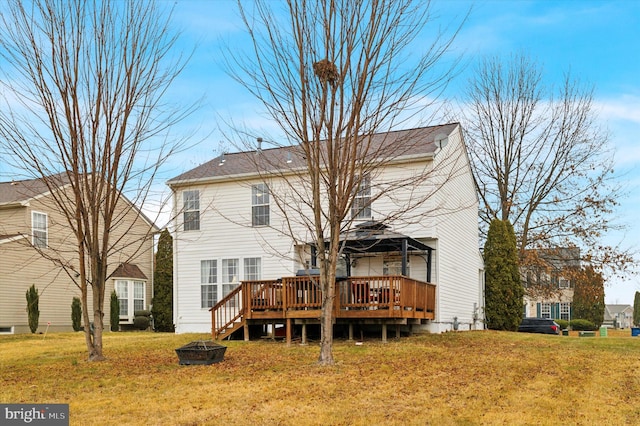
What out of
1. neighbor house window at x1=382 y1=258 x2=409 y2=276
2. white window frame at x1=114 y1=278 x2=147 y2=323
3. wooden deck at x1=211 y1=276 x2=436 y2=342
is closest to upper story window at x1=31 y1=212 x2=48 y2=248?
white window frame at x1=114 y1=278 x2=147 y2=323

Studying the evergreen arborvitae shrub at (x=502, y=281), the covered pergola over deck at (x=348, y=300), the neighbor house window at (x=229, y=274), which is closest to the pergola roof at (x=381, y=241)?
the covered pergola over deck at (x=348, y=300)

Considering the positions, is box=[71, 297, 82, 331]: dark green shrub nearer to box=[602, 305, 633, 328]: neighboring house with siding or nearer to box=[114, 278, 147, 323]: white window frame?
box=[114, 278, 147, 323]: white window frame

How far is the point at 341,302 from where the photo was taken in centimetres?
1706

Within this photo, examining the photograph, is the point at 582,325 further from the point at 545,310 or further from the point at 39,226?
the point at 39,226

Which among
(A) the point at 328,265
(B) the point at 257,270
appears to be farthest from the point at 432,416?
(B) the point at 257,270

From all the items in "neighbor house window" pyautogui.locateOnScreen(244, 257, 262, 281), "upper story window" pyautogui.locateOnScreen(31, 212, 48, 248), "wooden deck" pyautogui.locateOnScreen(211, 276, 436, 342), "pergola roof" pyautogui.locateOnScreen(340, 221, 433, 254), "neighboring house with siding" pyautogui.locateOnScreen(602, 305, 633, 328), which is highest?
"upper story window" pyautogui.locateOnScreen(31, 212, 48, 248)

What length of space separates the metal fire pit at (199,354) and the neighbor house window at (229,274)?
8.62 m

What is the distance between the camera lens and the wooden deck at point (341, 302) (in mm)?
16781

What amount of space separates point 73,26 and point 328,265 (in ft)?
22.9

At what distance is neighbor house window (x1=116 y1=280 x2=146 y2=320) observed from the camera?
107 ft

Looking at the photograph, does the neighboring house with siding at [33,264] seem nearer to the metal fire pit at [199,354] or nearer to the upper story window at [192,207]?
the upper story window at [192,207]

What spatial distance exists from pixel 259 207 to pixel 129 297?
544 inches

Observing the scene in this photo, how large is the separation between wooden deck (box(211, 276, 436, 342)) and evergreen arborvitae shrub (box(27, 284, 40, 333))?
12866mm

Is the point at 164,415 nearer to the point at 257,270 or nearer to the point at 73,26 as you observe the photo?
the point at 73,26
